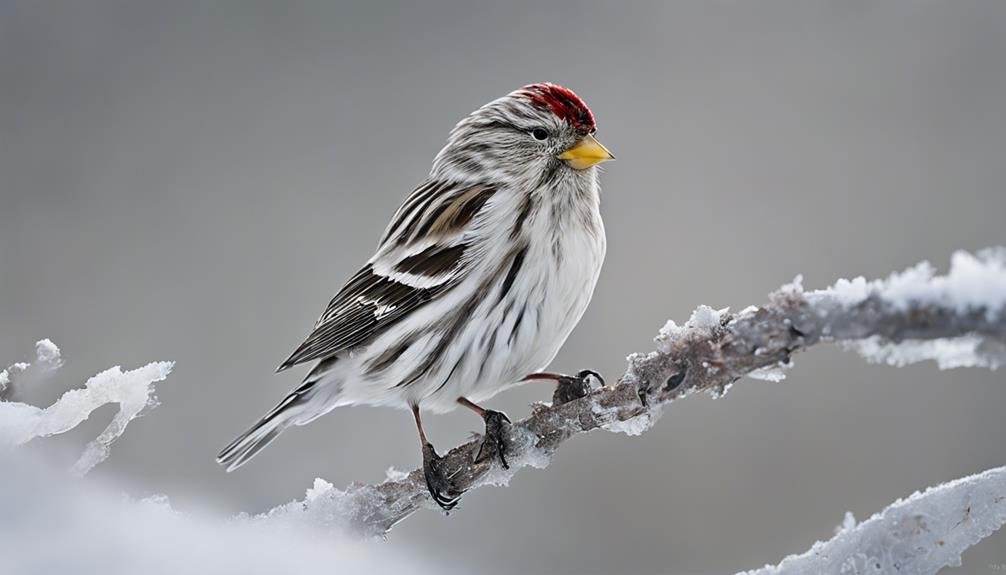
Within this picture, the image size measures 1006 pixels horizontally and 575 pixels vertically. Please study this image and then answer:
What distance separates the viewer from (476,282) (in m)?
1.30

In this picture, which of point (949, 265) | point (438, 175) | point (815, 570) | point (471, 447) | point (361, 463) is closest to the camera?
point (949, 265)

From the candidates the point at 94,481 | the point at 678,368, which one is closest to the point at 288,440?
the point at 94,481

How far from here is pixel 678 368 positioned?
745 millimetres

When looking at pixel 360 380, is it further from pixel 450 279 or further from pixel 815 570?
pixel 815 570

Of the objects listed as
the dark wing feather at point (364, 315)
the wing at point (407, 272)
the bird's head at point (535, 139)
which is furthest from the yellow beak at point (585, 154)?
the dark wing feather at point (364, 315)

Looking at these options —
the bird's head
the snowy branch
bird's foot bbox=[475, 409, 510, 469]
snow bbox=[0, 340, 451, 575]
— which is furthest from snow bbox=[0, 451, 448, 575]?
the bird's head

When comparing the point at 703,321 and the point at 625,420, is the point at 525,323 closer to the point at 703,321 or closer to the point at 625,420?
the point at 625,420

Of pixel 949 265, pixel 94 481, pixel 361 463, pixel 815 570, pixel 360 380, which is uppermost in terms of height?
pixel 361 463

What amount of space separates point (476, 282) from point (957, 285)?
87 centimetres

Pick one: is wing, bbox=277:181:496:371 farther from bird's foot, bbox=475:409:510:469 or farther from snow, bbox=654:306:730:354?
snow, bbox=654:306:730:354

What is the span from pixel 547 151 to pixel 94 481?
2.79 ft

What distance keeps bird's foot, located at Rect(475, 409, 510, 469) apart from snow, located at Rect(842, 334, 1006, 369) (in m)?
0.61

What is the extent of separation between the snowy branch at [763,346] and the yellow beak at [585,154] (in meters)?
0.46

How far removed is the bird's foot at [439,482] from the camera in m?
1.11
